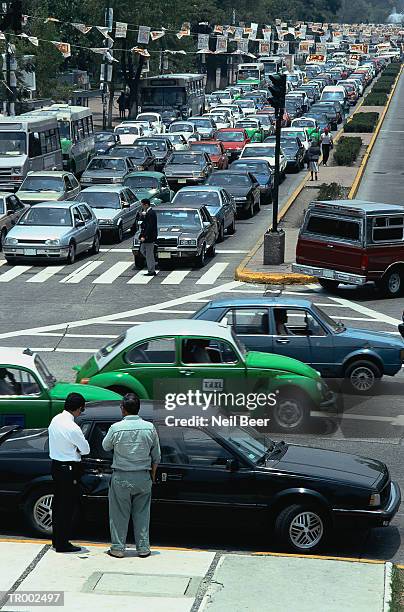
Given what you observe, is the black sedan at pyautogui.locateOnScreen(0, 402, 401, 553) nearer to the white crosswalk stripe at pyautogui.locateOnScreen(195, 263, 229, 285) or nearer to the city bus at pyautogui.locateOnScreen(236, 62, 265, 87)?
the white crosswalk stripe at pyautogui.locateOnScreen(195, 263, 229, 285)

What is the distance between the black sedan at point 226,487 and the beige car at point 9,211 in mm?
22104

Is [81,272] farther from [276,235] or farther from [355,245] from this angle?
[355,245]

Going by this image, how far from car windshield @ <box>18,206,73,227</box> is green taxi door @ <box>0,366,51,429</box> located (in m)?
17.2

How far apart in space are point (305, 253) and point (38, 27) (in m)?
51.4

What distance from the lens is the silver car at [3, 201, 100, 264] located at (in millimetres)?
31828

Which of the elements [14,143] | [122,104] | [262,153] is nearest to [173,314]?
[14,143]

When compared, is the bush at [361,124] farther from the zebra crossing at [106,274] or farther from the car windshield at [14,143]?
the zebra crossing at [106,274]

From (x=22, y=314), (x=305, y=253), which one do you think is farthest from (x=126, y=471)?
(x=305, y=253)

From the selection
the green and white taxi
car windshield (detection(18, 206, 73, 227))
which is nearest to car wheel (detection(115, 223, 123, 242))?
car windshield (detection(18, 206, 73, 227))

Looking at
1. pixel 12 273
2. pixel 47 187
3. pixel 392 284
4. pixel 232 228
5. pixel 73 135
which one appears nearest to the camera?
pixel 392 284

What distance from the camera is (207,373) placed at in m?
16.8

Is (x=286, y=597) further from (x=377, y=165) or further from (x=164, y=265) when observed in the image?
(x=377, y=165)

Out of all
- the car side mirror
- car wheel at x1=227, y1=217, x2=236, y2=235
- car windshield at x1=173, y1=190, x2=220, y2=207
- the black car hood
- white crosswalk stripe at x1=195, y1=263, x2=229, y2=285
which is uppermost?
the car side mirror

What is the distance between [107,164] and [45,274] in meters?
15.8
